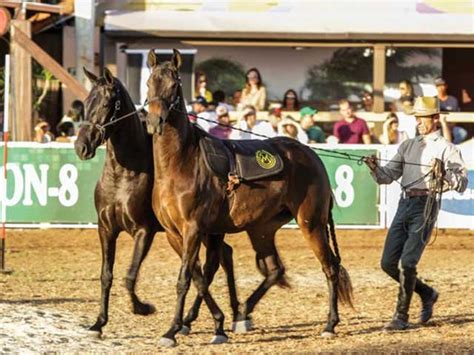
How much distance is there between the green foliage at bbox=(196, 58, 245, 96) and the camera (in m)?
22.8

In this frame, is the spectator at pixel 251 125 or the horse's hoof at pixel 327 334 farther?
the spectator at pixel 251 125

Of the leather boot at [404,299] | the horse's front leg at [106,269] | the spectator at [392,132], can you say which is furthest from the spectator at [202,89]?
the horse's front leg at [106,269]

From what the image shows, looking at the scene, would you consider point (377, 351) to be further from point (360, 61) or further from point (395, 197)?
point (360, 61)

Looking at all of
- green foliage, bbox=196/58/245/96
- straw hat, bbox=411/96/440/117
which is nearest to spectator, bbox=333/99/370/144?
green foliage, bbox=196/58/245/96

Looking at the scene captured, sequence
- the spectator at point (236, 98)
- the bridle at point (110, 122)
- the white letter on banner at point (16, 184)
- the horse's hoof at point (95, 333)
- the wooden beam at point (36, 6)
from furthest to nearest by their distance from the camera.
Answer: the spectator at point (236, 98), the wooden beam at point (36, 6), the white letter on banner at point (16, 184), the bridle at point (110, 122), the horse's hoof at point (95, 333)

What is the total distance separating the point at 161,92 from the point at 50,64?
907cm

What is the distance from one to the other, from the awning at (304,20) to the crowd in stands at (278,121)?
775 mm

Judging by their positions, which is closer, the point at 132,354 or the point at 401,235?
the point at 132,354

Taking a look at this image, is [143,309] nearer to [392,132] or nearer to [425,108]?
[425,108]

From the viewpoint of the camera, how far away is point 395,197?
56.7ft

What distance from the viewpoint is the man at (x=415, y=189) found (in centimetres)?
1127

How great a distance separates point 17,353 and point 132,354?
2.91 feet

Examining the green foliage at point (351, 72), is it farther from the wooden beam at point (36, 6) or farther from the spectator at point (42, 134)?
the spectator at point (42, 134)

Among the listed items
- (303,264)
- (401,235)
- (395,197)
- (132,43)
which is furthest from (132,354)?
Result: (132,43)
